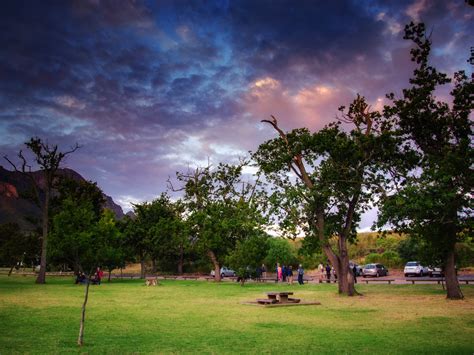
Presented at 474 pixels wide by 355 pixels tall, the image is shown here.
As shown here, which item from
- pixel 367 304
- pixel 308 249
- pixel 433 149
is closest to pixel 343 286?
pixel 308 249

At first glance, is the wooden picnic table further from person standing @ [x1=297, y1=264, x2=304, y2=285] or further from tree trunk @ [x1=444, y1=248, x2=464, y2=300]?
person standing @ [x1=297, y1=264, x2=304, y2=285]

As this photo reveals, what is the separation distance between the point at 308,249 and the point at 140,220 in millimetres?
36581

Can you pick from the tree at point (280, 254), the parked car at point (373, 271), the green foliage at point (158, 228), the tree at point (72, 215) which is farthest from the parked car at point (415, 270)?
the tree at point (72, 215)

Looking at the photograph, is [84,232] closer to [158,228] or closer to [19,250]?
[158,228]

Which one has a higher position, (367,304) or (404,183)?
(404,183)

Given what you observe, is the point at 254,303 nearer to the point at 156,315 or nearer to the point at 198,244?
the point at 156,315

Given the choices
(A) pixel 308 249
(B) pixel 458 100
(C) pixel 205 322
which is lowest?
(C) pixel 205 322

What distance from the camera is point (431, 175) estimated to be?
24984mm

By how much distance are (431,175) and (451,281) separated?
669 cm

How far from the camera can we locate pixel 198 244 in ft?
185

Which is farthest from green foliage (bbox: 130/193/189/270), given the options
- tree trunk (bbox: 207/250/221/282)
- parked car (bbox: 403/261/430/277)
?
→ parked car (bbox: 403/261/430/277)

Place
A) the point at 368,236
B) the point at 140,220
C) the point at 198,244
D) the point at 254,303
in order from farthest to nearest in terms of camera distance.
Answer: the point at 368,236 < the point at 140,220 < the point at 198,244 < the point at 254,303

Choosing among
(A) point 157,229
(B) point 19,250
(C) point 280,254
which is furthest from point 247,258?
(B) point 19,250

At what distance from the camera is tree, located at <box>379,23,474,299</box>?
2386 centimetres
